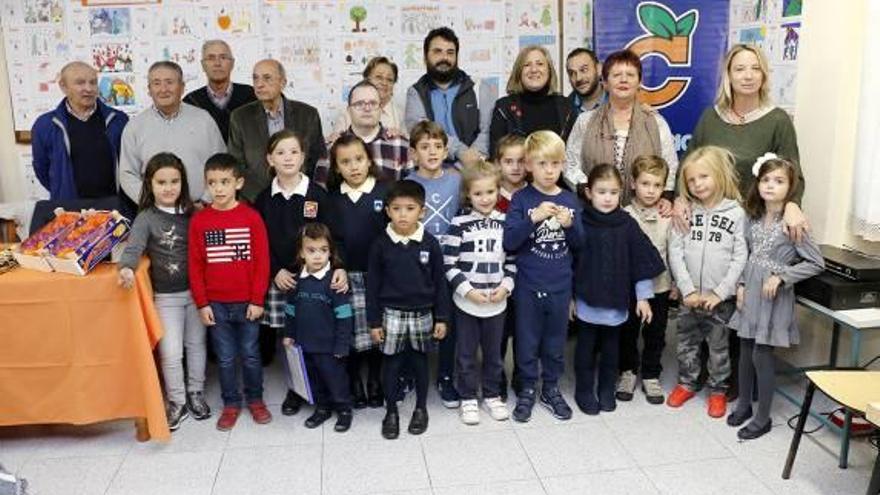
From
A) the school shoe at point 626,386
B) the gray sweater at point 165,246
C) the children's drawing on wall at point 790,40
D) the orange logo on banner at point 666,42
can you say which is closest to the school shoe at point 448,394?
the school shoe at point 626,386

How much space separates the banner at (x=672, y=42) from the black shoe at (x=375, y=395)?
2252 millimetres

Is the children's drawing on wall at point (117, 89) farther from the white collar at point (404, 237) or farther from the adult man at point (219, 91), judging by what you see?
the white collar at point (404, 237)

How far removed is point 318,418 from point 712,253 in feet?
5.60

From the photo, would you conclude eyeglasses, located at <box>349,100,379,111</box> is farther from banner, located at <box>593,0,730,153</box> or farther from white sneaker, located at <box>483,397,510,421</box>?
banner, located at <box>593,0,730,153</box>

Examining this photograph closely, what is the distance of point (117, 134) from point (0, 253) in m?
0.82

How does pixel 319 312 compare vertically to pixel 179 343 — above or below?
above

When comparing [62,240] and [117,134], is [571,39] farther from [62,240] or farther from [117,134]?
[62,240]

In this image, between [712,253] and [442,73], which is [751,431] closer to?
[712,253]

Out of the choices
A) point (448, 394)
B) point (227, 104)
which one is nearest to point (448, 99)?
point (227, 104)

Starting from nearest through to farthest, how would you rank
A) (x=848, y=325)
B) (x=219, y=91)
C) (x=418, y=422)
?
(x=848, y=325) → (x=418, y=422) → (x=219, y=91)

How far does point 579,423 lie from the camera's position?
2.90 metres

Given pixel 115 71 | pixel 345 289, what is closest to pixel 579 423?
pixel 345 289

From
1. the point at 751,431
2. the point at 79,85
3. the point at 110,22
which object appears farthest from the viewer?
the point at 110,22

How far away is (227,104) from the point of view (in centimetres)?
361
